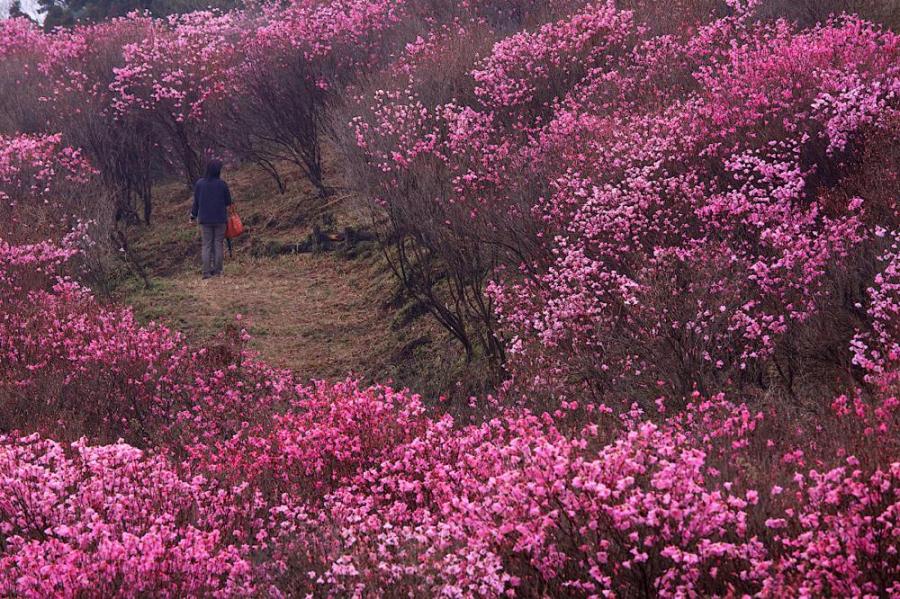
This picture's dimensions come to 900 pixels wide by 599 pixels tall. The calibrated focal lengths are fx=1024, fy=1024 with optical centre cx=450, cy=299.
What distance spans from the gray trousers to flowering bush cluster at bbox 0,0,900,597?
2073 millimetres

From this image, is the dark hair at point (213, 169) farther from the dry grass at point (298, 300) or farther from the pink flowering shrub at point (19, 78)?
the pink flowering shrub at point (19, 78)

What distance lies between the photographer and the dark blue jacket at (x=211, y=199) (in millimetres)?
16375

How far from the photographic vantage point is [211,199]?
1639 cm

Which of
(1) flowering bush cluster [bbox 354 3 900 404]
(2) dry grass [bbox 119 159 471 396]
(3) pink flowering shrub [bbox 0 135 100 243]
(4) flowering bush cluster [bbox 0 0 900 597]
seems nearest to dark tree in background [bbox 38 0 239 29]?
(2) dry grass [bbox 119 159 471 396]

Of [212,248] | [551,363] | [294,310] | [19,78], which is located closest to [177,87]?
[19,78]

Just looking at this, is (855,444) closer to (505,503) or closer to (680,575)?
(680,575)

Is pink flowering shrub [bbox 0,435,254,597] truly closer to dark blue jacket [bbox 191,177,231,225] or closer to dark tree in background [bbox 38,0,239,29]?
dark blue jacket [bbox 191,177,231,225]

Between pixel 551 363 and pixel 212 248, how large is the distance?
9399 millimetres

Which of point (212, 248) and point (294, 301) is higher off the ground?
point (212, 248)

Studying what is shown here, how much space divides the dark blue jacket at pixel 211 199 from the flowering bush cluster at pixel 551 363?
82.2 inches

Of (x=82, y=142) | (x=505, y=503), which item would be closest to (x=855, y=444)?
(x=505, y=503)

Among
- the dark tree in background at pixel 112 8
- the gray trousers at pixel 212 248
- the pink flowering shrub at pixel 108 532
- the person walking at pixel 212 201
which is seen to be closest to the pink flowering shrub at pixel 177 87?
the gray trousers at pixel 212 248

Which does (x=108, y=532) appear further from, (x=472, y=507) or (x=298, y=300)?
(x=298, y=300)

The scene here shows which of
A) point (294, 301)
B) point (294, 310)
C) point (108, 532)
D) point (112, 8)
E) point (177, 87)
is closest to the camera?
point (108, 532)
